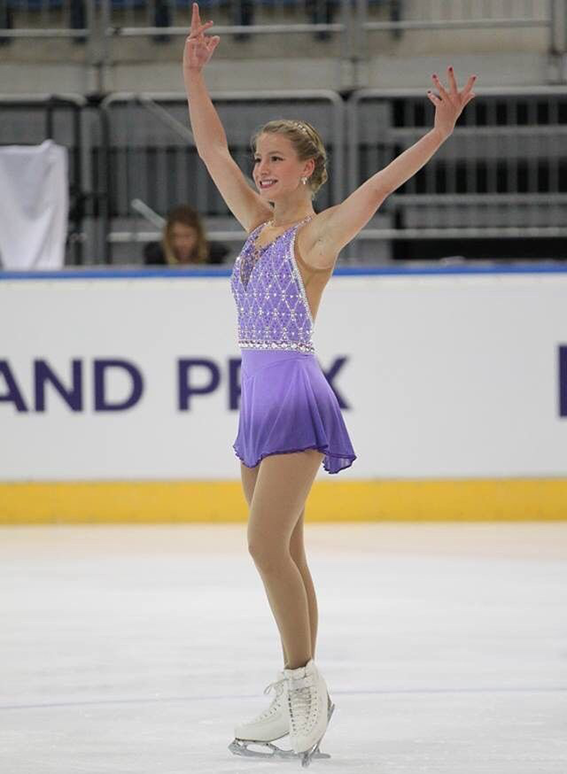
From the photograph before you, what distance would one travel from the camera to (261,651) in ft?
15.3

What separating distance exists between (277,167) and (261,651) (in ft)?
5.50

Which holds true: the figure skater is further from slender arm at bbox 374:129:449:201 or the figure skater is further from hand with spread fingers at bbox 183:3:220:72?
hand with spread fingers at bbox 183:3:220:72

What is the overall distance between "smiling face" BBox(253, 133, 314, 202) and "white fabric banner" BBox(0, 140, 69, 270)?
Answer: 503cm

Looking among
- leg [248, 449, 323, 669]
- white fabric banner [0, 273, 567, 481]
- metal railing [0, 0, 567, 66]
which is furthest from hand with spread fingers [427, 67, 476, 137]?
metal railing [0, 0, 567, 66]

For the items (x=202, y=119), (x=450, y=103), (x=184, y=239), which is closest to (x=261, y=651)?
(x=202, y=119)

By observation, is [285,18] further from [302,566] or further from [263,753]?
[263,753]

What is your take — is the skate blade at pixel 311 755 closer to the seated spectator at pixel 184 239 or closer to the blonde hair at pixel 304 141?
the blonde hair at pixel 304 141

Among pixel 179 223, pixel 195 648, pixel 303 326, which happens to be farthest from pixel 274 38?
pixel 303 326

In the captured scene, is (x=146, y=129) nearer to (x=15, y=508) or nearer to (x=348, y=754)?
(x=15, y=508)

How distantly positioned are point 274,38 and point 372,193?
8.61 metres

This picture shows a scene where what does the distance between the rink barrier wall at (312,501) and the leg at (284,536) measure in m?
4.78

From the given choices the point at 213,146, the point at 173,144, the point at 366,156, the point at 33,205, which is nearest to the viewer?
the point at 213,146

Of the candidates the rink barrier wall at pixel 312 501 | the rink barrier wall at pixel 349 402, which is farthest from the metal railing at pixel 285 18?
the rink barrier wall at pixel 312 501

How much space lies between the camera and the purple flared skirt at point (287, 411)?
3.37 m
